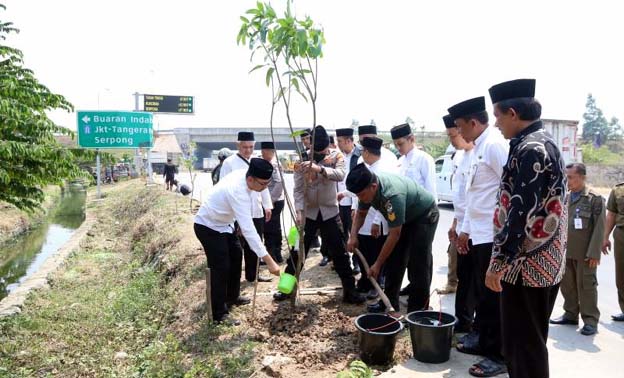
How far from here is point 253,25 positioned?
3.66 meters

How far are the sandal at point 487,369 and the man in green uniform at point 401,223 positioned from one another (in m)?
0.87

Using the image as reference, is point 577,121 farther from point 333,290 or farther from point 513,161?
point 513,161

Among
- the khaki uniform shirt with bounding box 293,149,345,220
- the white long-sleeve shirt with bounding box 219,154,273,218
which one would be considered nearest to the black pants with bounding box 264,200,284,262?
the white long-sleeve shirt with bounding box 219,154,273,218

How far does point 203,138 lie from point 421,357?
51.3m

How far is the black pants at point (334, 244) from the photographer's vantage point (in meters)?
4.73

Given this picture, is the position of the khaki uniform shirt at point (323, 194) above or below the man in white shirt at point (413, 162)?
below

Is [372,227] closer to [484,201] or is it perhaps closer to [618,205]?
[484,201]

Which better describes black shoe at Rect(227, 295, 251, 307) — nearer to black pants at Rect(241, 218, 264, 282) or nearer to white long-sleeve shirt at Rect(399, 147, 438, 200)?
black pants at Rect(241, 218, 264, 282)

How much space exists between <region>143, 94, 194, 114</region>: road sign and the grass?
23.0 m

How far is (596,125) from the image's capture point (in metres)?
72.8

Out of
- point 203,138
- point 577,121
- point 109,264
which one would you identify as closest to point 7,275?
point 109,264

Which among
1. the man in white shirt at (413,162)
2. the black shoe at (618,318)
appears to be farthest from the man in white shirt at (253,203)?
the black shoe at (618,318)

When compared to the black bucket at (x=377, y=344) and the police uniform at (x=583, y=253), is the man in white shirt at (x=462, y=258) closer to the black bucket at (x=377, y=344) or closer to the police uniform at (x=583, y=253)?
the black bucket at (x=377, y=344)

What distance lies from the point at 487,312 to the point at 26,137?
4.58 metres
